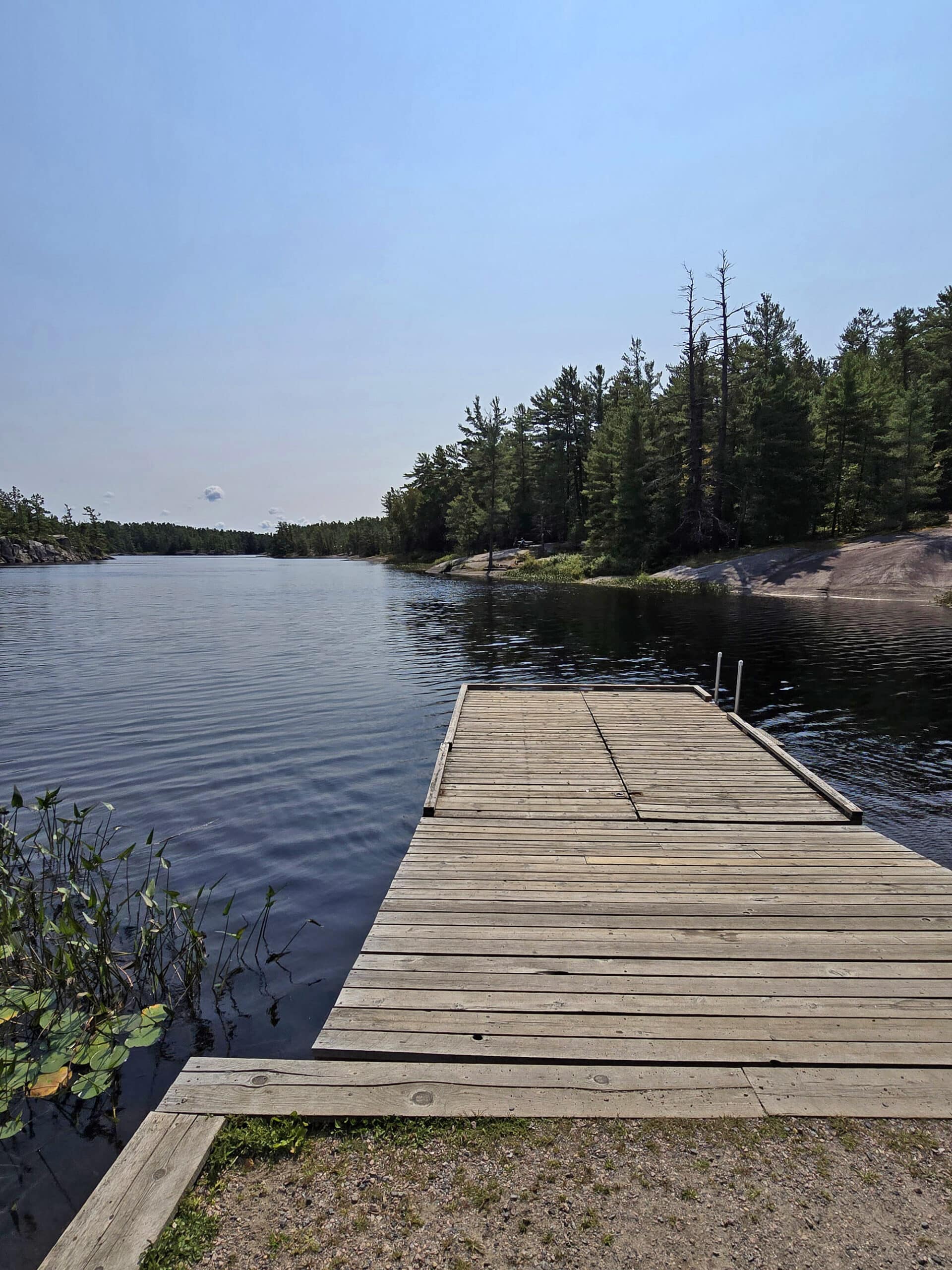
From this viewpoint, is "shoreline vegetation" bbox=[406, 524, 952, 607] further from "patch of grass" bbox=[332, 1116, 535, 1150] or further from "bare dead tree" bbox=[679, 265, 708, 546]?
"patch of grass" bbox=[332, 1116, 535, 1150]

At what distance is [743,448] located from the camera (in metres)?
47.1

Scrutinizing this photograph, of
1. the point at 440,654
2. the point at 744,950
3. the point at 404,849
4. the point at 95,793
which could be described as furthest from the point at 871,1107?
the point at 440,654

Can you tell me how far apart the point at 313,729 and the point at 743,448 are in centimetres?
4247

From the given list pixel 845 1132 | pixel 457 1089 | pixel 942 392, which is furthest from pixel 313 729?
pixel 942 392

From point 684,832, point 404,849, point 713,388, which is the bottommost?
point 404,849

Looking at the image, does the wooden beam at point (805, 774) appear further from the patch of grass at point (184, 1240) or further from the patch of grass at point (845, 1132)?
the patch of grass at point (184, 1240)

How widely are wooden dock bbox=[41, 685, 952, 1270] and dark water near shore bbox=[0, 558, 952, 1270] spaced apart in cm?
124

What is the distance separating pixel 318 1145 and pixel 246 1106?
450 millimetres

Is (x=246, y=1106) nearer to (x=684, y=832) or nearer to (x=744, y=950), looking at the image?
(x=744, y=950)

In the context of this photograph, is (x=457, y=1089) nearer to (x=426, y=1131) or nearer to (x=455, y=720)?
(x=426, y=1131)

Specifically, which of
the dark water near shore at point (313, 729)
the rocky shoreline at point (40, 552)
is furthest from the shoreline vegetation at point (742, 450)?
the rocky shoreline at point (40, 552)

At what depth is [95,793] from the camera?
1028cm

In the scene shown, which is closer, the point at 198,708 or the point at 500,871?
the point at 500,871

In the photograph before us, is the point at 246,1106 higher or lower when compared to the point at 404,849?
higher
